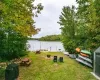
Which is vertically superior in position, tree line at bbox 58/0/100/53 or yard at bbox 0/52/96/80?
tree line at bbox 58/0/100/53

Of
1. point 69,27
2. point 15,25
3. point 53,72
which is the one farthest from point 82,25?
point 15,25

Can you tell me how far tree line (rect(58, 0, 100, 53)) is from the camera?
22572 mm

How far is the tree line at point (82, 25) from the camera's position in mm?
22572

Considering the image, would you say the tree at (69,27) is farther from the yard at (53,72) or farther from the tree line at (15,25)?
the yard at (53,72)

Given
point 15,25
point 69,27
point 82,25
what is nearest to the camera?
point 15,25

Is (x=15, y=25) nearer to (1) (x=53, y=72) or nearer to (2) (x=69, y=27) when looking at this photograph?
(1) (x=53, y=72)

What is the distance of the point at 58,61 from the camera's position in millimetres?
20062

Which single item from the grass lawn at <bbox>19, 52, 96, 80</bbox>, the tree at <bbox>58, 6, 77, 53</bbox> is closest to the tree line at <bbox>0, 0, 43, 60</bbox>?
the grass lawn at <bbox>19, 52, 96, 80</bbox>

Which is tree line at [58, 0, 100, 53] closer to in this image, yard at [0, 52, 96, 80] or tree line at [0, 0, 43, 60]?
yard at [0, 52, 96, 80]

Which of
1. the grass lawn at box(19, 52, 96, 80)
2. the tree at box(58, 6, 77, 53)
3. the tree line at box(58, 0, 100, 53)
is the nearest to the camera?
the grass lawn at box(19, 52, 96, 80)

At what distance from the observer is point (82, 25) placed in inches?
1038

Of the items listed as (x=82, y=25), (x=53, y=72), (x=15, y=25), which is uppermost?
(x=82, y=25)

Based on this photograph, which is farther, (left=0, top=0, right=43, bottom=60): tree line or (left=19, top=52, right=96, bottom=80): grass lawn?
(left=19, top=52, right=96, bottom=80): grass lawn

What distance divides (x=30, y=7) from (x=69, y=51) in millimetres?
14454
